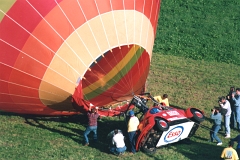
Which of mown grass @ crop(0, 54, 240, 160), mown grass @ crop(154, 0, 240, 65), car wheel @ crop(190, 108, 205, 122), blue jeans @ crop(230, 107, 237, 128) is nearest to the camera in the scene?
mown grass @ crop(0, 54, 240, 160)

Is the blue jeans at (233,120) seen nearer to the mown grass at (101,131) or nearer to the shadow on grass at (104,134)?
the mown grass at (101,131)

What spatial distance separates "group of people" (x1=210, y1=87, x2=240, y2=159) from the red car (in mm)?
568

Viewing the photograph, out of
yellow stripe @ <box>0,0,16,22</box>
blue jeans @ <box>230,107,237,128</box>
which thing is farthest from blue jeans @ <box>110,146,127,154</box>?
yellow stripe @ <box>0,0,16,22</box>

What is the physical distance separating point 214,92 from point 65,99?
5.35m

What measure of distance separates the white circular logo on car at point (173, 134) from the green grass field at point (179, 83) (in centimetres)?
38

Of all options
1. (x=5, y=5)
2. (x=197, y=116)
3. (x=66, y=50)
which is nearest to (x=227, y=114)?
(x=197, y=116)

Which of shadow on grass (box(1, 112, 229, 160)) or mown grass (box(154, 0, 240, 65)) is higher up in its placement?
mown grass (box(154, 0, 240, 65))

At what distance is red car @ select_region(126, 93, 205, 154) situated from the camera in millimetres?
9461

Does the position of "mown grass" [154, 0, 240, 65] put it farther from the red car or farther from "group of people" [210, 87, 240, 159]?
the red car

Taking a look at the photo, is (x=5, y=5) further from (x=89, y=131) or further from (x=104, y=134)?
(x=104, y=134)

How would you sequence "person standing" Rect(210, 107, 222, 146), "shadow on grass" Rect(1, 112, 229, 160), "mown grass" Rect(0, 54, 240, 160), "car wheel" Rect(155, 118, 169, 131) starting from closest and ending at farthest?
"car wheel" Rect(155, 118, 169, 131) < "mown grass" Rect(0, 54, 240, 160) < "shadow on grass" Rect(1, 112, 229, 160) < "person standing" Rect(210, 107, 222, 146)

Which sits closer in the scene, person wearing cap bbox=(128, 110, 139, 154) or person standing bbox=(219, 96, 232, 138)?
person wearing cap bbox=(128, 110, 139, 154)

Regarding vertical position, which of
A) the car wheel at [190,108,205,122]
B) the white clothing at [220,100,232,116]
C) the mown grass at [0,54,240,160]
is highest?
the white clothing at [220,100,232,116]

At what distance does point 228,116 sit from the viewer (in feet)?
36.1
